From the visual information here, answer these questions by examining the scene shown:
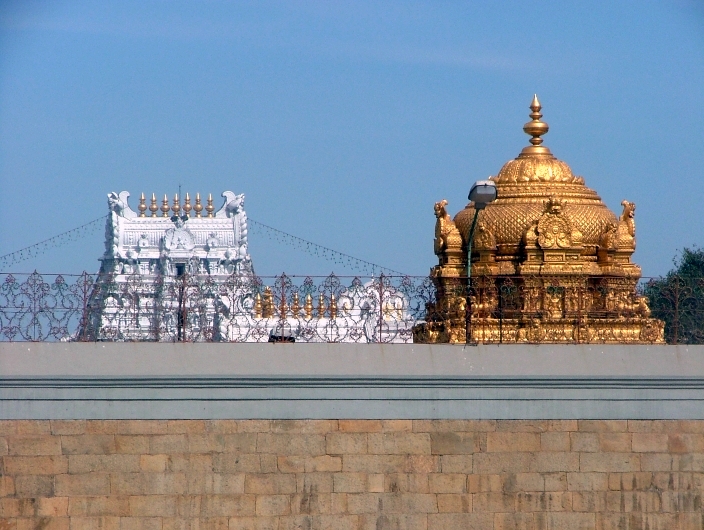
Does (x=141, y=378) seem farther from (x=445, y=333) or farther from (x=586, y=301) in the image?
(x=586, y=301)

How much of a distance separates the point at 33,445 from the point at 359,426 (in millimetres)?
2834

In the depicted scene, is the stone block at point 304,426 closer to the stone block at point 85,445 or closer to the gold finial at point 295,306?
the gold finial at point 295,306

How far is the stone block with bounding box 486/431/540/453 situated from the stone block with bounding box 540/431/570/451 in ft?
0.18

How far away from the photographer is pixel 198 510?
1335 centimetres

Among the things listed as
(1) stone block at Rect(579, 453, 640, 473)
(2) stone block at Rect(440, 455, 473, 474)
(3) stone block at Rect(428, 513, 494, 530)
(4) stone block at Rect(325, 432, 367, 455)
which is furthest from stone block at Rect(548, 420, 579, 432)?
(4) stone block at Rect(325, 432, 367, 455)

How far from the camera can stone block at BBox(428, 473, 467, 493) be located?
A: 13594 millimetres

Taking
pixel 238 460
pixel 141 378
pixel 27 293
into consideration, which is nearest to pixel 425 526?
pixel 238 460

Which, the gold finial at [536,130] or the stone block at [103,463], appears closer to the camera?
the stone block at [103,463]

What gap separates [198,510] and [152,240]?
23.6 m

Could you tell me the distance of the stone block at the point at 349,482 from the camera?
44.3 ft

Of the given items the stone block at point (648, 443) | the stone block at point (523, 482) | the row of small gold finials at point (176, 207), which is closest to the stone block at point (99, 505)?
the stone block at point (523, 482)

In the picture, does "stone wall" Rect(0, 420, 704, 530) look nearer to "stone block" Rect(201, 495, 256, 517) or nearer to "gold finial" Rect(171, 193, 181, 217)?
"stone block" Rect(201, 495, 256, 517)

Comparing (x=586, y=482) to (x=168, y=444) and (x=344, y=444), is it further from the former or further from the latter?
(x=168, y=444)

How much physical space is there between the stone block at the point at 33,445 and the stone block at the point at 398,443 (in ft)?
8.98
